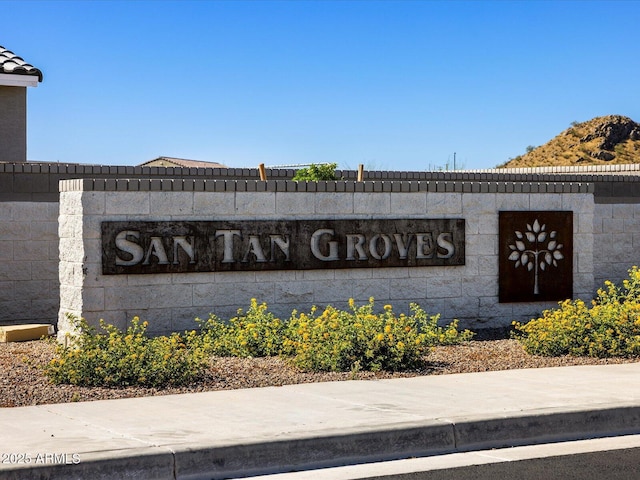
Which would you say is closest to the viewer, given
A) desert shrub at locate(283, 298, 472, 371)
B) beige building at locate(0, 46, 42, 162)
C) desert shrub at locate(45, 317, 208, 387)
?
desert shrub at locate(45, 317, 208, 387)

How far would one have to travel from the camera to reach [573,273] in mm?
17375

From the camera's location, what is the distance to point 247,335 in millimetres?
14023

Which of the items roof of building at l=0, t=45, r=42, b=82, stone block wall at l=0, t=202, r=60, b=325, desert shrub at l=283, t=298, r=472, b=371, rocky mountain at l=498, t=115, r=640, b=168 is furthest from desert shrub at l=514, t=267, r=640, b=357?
rocky mountain at l=498, t=115, r=640, b=168

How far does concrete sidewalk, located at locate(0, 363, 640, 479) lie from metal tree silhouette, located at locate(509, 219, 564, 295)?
5.17m

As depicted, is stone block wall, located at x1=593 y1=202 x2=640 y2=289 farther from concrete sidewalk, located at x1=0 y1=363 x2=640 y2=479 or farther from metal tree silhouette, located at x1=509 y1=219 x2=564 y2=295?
concrete sidewalk, located at x1=0 y1=363 x2=640 y2=479

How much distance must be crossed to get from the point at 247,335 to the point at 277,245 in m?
1.73

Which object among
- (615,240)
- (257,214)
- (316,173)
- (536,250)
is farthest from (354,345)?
(615,240)

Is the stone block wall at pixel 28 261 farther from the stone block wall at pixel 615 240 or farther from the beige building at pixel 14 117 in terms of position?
the stone block wall at pixel 615 240

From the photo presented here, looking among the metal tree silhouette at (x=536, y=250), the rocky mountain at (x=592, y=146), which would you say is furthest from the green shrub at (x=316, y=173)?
the rocky mountain at (x=592, y=146)

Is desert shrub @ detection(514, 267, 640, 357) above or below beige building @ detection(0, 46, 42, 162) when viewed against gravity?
below

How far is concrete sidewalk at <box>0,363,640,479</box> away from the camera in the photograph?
823 centimetres

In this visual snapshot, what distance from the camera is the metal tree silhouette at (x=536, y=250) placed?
1694cm

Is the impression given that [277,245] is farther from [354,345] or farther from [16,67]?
[16,67]

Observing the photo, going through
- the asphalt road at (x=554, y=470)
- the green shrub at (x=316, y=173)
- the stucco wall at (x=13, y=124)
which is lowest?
the asphalt road at (x=554, y=470)
